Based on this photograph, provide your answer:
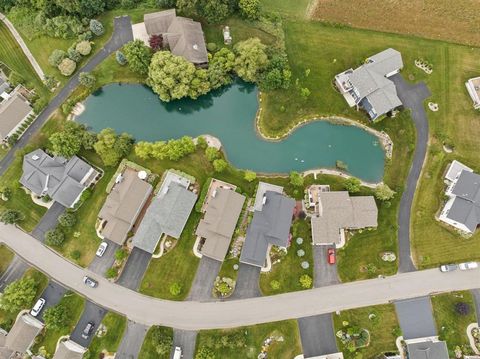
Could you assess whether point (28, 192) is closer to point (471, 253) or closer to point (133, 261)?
point (133, 261)

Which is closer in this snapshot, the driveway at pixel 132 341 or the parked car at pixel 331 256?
the driveway at pixel 132 341

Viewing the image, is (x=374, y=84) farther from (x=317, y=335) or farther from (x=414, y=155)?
(x=317, y=335)

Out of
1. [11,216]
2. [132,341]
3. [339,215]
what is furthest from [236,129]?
[11,216]

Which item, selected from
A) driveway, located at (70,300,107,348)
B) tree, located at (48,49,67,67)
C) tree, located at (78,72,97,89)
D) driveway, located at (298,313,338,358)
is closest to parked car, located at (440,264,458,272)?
driveway, located at (298,313,338,358)

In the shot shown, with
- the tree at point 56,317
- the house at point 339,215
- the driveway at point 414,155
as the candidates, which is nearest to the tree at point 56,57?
the tree at point 56,317

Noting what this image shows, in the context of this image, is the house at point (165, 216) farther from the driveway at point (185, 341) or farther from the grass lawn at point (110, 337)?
the driveway at point (185, 341)

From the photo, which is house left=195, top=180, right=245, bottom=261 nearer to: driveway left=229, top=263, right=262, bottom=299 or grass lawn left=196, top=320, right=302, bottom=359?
driveway left=229, top=263, right=262, bottom=299
